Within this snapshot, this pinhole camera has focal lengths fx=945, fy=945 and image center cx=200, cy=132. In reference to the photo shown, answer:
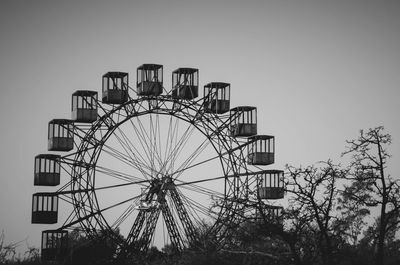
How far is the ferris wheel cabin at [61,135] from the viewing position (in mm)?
66938

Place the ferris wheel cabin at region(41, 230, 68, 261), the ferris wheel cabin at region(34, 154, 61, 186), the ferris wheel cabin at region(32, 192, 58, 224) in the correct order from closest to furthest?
the ferris wheel cabin at region(41, 230, 68, 261), the ferris wheel cabin at region(32, 192, 58, 224), the ferris wheel cabin at region(34, 154, 61, 186)

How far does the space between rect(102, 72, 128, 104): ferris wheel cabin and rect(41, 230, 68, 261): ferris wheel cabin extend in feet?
32.5

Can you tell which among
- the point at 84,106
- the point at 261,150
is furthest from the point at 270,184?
the point at 84,106

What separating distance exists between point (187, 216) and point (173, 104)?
9305 mm

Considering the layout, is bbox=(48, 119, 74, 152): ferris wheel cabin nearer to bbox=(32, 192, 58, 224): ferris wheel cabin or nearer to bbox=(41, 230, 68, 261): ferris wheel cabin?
bbox=(32, 192, 58, 224): ferris wheel cabin

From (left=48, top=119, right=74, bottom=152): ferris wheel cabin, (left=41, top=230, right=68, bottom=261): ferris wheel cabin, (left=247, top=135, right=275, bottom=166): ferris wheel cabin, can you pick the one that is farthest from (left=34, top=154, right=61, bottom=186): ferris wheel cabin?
(left=247, top=135, right=275, bottom=166): ferris wheel cabin

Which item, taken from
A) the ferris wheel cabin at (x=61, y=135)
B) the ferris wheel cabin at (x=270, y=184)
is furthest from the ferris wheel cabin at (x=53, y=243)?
the ferris wheel cabin at (x=270, y=184)

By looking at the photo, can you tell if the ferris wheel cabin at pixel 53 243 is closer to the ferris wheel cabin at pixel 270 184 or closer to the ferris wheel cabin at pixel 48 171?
the ferris wheel cabin at pixel 48 171

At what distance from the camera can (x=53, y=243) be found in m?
65.8

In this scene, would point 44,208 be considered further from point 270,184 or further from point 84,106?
point 270,184

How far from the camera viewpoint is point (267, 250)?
4666 centimetres

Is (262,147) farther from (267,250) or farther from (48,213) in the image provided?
(267,250)

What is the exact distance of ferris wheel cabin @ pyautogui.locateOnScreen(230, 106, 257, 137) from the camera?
70.5 m

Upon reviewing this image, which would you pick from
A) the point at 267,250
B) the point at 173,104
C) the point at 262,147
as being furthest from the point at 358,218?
the point at 267,250
